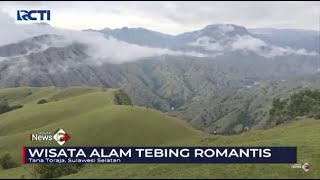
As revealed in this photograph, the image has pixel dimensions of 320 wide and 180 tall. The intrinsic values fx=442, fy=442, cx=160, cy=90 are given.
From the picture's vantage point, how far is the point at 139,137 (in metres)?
149

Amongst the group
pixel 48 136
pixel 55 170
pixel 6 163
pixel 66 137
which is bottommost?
pixel 6 163

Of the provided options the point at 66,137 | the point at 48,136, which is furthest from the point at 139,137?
the point at 48,136

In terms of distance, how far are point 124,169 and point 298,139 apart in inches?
1544

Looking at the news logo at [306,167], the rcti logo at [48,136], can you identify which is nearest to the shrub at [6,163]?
the rcti logo at [48,136]

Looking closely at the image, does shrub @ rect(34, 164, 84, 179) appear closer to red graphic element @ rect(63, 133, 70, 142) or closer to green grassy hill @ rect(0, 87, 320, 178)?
green grassy hill @ rect(0, 87, 320, 178)

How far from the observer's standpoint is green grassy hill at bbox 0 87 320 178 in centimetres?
6481

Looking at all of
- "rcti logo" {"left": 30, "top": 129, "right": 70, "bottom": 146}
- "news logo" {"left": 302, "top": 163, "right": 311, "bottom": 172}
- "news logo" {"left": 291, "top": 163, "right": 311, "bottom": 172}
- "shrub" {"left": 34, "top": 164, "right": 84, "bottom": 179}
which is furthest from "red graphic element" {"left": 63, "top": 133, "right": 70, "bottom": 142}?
"news logo" {"left": 302, "top": 163, "right": 311, "bottom": 172}

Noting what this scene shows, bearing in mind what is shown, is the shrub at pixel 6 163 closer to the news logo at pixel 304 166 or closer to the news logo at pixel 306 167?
the news logo at pixel 304 166

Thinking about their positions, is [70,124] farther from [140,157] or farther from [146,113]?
[140,157]

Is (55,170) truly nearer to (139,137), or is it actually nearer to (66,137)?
(66,137)

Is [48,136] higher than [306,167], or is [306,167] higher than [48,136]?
[306,167]

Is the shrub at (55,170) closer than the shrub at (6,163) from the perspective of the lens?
Yes

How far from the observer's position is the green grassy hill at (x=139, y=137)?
64.8m

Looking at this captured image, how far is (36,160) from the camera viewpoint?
68812 millimetres
